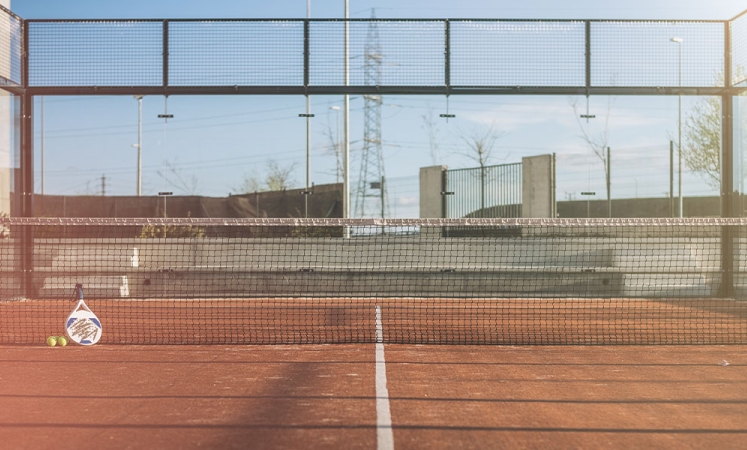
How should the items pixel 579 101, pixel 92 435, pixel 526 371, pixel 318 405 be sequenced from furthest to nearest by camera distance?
pixel 579 101 < pixel 526 371 < pixel 318 405 < pixel 92 435

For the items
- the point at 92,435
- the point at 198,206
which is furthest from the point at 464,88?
the point at 92,435

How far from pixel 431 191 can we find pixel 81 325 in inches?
329

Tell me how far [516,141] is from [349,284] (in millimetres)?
4951

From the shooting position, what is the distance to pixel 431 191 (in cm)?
1575

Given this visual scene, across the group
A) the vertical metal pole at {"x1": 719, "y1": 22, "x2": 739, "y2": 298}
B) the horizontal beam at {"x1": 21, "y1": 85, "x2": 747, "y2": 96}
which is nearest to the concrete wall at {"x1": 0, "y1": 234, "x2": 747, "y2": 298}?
the vertical metal pole at {"x1": 719, "y1": 22, "x2": 739, "y2": 298}

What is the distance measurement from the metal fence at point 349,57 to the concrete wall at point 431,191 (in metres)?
2.69

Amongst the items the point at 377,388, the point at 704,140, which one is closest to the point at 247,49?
the point at 377,388

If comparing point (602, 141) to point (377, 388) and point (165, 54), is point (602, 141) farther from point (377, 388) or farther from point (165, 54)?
point (377, 388)

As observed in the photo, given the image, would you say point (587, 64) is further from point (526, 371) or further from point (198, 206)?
point (198, 206)

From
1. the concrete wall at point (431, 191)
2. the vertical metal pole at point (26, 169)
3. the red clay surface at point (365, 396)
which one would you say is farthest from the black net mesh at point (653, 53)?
the vertical metal pole at point (26, 169)

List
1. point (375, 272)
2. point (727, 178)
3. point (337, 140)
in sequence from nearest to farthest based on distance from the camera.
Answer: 1. point (727, 178)
2. point (375, 272)
3. point (337, 140)

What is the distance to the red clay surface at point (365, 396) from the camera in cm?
528

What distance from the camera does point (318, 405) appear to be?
6.21m

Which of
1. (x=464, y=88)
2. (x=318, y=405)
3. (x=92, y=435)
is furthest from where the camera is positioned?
(x=464, y=88)
